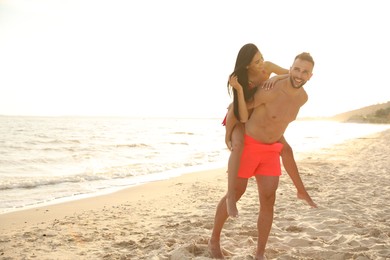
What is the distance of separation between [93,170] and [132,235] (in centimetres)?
784

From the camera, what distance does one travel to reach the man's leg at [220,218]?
3451 mm

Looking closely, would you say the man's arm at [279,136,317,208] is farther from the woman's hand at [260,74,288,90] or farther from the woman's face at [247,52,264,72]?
the woman's face at [247,52,264,72]

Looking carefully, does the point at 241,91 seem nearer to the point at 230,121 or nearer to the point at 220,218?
the point at 230,121

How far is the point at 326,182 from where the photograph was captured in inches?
349

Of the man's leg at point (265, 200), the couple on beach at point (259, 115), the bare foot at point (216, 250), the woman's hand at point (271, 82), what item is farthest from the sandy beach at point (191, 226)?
the woman's hand at point (271, 82)

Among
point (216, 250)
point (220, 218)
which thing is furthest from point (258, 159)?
point (216, 250)

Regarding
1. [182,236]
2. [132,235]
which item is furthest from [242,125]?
[132,235]

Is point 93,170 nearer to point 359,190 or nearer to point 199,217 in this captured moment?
point 199,217

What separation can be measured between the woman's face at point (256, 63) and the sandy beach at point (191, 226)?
208 centimetres

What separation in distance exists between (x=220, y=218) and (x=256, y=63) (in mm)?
1593

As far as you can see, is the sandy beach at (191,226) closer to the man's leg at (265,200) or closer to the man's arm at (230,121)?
the man's leg at (265,200)

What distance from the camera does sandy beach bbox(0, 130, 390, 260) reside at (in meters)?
4.25

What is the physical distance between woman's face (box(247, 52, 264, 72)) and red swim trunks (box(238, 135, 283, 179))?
622 mm

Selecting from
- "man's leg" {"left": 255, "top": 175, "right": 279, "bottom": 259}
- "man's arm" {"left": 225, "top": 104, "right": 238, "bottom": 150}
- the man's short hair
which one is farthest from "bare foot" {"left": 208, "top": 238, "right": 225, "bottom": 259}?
the man's short hair
